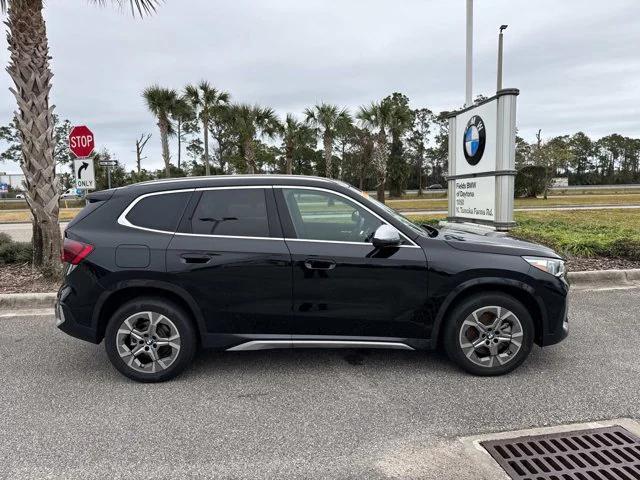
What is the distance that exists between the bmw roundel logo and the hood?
4.72 meters

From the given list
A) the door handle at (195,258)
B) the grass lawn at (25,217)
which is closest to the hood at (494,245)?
the door handle at (195,258)

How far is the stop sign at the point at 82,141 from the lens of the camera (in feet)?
33.5

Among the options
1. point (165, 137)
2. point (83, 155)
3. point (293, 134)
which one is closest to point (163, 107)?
point (165, 137)

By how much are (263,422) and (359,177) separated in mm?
56724

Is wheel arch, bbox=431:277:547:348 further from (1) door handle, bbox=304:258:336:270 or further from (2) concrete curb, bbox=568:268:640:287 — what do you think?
(2) concrete curb, bbox=568:268:640:287

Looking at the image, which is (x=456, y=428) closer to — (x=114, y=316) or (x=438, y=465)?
(x=438, y=465)

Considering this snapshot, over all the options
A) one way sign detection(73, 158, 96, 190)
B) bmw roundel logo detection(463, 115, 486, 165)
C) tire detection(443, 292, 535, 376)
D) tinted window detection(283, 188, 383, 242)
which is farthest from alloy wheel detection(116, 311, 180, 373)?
one way sign detection(73, 158, 96, 190)

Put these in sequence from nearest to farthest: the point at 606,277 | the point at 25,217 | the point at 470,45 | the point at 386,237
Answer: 1. the point at 386,237
2. the point at 606,277
3. the point at 470,45
4. the point at 25,217

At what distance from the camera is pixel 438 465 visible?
9.00 ft

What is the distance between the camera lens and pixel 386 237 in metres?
3.72

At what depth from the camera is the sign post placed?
983cm

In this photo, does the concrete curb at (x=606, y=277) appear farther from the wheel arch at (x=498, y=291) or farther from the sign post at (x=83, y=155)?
the sign post at (x=83, y=155)

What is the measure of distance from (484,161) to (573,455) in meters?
6.35

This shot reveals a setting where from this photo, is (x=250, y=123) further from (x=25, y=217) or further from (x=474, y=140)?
(x=474, y=140)
